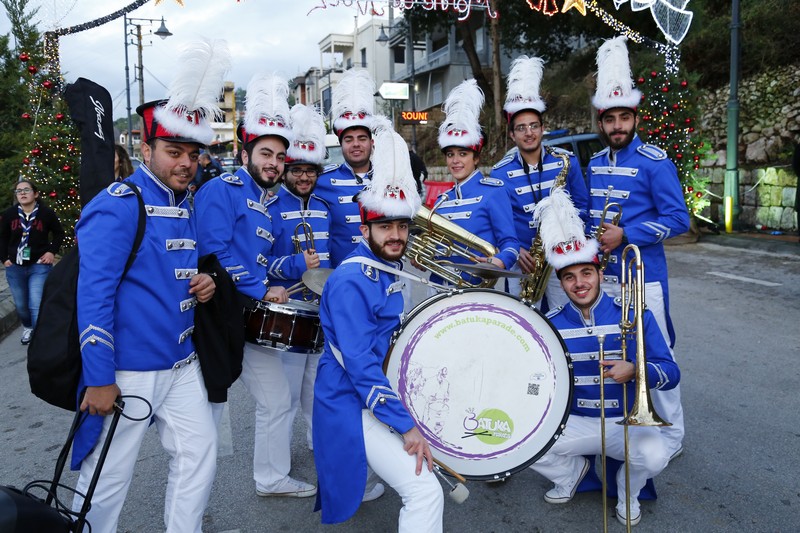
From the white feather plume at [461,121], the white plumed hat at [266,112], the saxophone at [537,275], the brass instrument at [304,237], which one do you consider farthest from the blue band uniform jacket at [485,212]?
the white plumed hat at [266,112]

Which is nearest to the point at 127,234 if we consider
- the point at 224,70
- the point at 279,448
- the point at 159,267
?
the point at 159,267

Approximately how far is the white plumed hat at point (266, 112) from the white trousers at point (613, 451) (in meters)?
2.22

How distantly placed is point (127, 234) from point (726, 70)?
60.8 ft

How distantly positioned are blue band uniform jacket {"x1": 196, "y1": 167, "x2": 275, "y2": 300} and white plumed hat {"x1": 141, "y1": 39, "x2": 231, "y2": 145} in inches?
25.3

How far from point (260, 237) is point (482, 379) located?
1.62 meters

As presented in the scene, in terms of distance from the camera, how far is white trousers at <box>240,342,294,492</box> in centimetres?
390

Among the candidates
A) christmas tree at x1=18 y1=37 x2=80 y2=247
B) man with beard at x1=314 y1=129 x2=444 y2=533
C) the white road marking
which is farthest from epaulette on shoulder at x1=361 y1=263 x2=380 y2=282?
christmas tree at x1=18 y1=37 x2=80 y2=247

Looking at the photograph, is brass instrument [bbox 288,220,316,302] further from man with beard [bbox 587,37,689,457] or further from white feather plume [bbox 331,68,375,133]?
man with beard [bbox 587,37,689,457]

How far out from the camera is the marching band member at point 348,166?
14.8ft

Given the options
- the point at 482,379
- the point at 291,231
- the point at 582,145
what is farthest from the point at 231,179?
the point at 582,145

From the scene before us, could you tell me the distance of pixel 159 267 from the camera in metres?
2.92

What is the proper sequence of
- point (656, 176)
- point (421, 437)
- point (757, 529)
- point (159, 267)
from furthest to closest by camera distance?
point (656, 176) < point (757, 529) < point (159, 267) < point (421, 437)

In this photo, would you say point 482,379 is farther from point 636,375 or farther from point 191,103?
point 191,103

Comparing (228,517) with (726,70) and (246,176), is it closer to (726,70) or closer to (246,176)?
(246,176)
